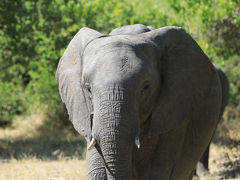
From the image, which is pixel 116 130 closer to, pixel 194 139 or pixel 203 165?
pixel 194 139

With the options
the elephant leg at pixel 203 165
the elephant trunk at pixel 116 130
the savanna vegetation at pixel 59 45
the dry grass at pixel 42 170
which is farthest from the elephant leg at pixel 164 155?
the savanna vegetation at pixel 59 45

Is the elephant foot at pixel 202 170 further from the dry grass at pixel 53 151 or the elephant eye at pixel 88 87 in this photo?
the elephant eye at pixel 88 87

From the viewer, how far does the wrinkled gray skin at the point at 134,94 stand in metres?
3.18

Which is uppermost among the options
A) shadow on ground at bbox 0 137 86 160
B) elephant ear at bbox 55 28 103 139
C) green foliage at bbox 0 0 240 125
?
elephant ear at bbox 55 28 103 139

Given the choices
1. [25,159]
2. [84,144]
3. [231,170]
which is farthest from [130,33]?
[84,144]

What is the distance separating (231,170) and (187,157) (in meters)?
3.35

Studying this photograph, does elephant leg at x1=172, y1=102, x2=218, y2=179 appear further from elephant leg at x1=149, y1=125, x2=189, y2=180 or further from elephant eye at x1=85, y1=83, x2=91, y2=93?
elephant eye at x1=85, y1=83, x2=91, y2=93

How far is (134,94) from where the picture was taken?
3.29m

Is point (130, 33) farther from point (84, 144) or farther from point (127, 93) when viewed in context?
point (84, 144)

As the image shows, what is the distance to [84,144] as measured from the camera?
1073 cm

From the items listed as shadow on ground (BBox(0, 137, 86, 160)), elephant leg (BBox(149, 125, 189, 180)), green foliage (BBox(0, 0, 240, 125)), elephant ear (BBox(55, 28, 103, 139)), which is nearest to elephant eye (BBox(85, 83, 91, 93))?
elephant ear (BBox(55, 28, 103, 139))

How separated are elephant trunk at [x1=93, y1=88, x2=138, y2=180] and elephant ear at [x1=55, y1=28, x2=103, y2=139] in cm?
48

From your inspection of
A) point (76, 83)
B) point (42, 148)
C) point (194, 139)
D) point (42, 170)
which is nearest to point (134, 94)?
point (76, 83)

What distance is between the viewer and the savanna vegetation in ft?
29.6
